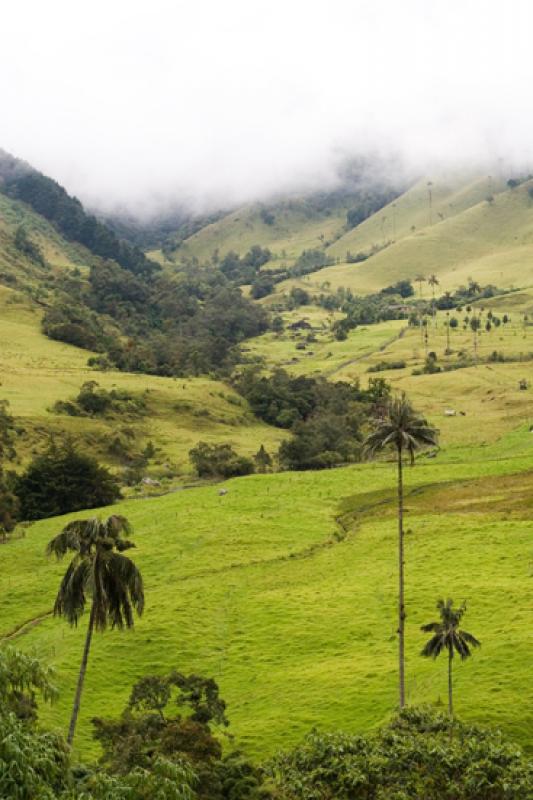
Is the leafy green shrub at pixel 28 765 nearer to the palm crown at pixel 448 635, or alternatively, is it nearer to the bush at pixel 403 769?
the bush at pixel 403 769

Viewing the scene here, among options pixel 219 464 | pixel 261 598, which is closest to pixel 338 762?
pixel 261 598

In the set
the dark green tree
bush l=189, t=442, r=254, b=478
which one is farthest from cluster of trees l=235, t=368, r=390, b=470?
bush l=189, t=442, r=254, b=478

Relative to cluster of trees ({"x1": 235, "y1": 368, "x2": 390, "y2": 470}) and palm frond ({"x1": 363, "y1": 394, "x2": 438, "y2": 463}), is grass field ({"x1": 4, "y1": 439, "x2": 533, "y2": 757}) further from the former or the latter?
cluster of trees ({"x1": 235, "y1": 368, "x2": 390, "y2": 470})

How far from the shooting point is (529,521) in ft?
243

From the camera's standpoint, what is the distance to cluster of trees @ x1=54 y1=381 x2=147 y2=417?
13575 cm

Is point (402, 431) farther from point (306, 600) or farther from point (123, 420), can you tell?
point (123, 420)

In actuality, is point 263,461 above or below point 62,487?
above

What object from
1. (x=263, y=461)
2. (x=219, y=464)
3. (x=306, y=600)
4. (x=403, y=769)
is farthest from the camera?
(x=263, y=461)

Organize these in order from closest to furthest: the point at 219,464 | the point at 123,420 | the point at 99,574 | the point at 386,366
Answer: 1. the point at 99,574
2. the point at 219,464
3. the point at 123,420
4. the point at 386,366

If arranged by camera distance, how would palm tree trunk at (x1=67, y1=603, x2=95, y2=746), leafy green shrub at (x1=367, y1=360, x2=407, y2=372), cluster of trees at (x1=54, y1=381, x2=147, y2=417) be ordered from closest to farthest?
palm tree trunk at (x1=67, y1=603, x2=95, y2=746)
cluster of trees at (x1=54, y1=381, x2=147, y2=417)
leafy green shrub at (x1=367, y1=360, x2=407, y2=372)

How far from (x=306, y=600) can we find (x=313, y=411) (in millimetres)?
93173

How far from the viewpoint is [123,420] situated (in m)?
138

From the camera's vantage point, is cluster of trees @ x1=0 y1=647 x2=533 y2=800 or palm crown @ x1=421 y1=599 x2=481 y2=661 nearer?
cluster of trees @ x1=0 y1=647 x2=533 y2=800

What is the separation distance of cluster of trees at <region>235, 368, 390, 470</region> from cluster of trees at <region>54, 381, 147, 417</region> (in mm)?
24363
